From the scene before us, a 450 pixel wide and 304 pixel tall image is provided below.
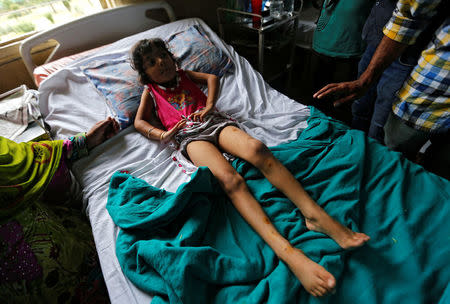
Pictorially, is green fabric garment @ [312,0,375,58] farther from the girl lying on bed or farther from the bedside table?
the girl lying on bed

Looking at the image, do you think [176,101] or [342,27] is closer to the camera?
[176,101]

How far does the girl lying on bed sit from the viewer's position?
74 centimetres

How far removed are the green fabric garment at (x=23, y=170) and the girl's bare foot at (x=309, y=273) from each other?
→ 95cm

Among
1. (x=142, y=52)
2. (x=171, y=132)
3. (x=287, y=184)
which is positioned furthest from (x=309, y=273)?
(x=142, y=52)

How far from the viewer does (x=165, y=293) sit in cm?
71

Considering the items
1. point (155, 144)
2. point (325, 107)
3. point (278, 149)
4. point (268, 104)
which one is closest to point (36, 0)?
point (155, 144)

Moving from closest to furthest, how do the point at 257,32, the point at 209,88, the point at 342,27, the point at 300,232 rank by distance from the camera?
the point at 300,232 → the point at 209,88 → the point at 342,27 → the point at 257,32

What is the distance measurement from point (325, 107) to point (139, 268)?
2.12m

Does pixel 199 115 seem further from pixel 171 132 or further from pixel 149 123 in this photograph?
pixel 149 123

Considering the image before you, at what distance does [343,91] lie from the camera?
1.08 metres

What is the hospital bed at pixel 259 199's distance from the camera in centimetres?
69

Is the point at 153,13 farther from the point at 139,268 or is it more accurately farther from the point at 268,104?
the point at 139,268

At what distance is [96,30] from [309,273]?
6.67 feet

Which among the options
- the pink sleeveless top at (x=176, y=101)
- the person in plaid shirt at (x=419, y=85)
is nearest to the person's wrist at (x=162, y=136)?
the pink sleeveless top at (x=176, y=101)
